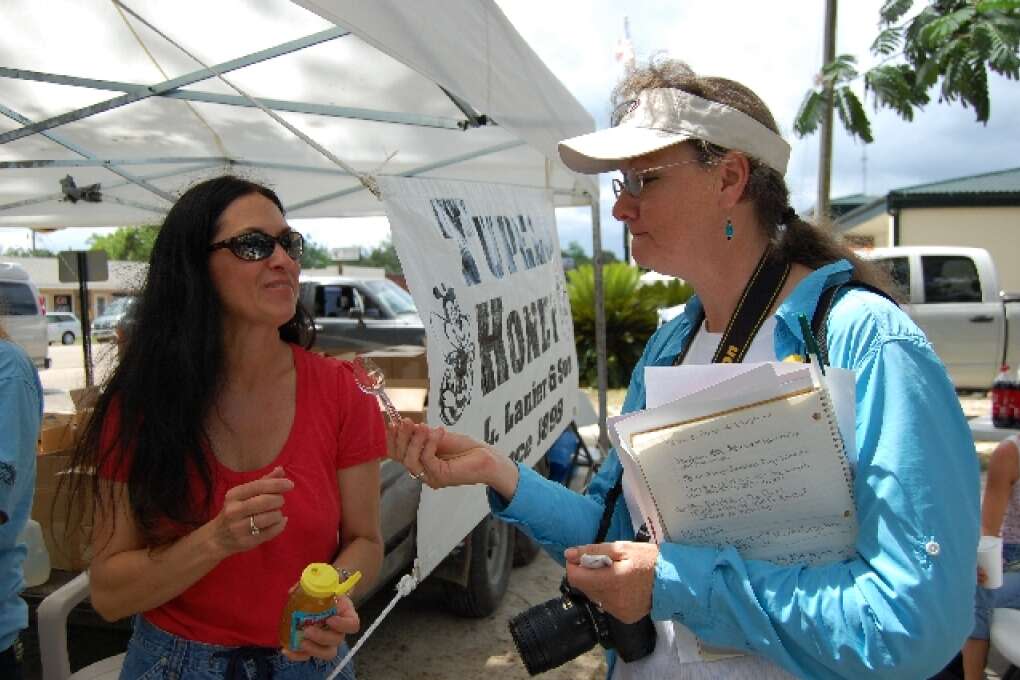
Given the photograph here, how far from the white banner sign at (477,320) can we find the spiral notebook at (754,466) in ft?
4.90

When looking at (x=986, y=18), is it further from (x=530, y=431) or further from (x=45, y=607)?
(x=45, y=607)

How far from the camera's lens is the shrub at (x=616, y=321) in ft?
45.3

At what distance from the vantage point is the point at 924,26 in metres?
12.6

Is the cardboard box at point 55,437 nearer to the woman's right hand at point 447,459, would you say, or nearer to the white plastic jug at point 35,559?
the white plastic jug at point 35,559

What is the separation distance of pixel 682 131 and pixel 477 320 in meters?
1.92

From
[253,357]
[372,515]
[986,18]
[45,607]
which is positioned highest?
[986,18]

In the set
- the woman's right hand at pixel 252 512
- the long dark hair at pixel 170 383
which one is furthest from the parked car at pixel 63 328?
the woman's right hand at pixel 252 512

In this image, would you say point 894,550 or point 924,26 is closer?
point 894,550

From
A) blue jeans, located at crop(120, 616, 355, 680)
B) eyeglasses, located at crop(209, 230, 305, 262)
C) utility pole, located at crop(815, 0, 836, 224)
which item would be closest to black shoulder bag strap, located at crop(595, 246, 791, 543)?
blue jeans, located at crop(120, 616, 355, 680)

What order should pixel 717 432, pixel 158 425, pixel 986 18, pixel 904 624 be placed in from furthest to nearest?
1. pixel 986 18
2. pixel 158 425
3. pixel 717 432
4. pixel 904 624

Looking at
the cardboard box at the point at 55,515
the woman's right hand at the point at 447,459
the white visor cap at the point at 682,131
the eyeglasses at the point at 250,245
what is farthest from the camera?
the cardboard box at the point at 55,515

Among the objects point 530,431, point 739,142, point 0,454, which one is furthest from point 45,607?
point 739,142

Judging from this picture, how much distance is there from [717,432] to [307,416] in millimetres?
→ 1081

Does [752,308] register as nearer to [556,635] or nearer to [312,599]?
[556,635]
